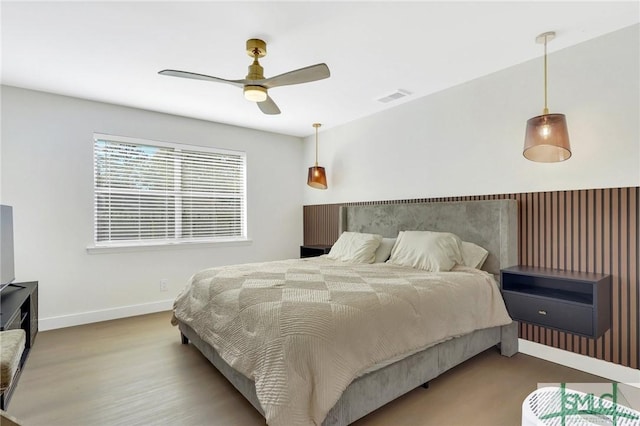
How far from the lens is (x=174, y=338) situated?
3137mm

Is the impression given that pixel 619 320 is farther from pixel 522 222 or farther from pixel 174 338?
pixel 174 338

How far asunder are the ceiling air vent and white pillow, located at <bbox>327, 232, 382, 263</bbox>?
154 centimetres

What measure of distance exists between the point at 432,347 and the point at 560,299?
102cm

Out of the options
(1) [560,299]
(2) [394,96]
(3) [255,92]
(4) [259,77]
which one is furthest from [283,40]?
(1) [560,299]

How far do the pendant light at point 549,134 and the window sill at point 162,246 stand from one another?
3673 millimetres

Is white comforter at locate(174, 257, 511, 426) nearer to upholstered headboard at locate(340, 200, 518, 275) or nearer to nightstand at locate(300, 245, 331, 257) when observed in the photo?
upholstered headboard at locate(340, 200, 518, 275)

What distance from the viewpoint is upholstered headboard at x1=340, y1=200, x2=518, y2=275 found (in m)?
2.82

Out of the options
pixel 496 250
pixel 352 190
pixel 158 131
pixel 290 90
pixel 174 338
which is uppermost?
pixel 290 90

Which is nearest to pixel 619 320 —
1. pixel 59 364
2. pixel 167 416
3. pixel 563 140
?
pixel 563 140

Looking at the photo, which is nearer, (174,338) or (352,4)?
(352,4)

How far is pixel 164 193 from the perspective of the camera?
4.16 metres

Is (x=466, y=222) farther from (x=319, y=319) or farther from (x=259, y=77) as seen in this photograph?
(x=259, y=77)

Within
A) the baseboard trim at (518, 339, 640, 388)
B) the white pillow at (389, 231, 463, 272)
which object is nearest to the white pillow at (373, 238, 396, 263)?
the white pillow at (389, 231, 463, 272)

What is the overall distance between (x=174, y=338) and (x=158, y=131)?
8.23 feet
